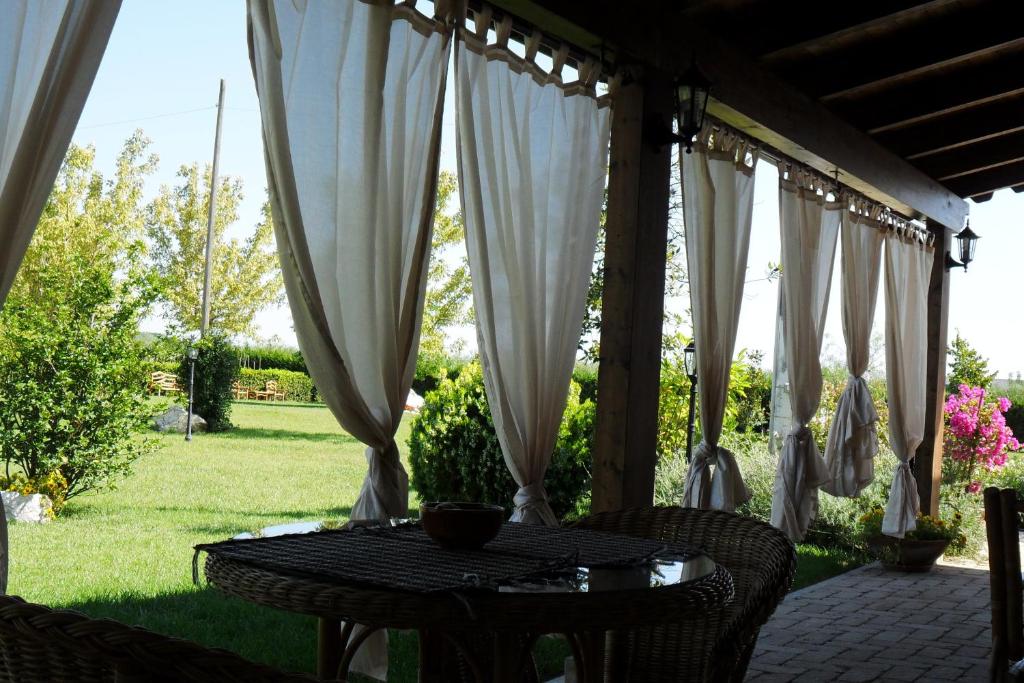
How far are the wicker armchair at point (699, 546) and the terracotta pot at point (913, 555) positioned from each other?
14.6 ft

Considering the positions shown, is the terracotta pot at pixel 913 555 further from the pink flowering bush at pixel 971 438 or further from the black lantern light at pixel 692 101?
the black lantern light at pixel 692 101

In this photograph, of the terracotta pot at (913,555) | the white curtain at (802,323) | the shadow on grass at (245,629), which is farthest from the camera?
the terracotta pot at (913,555)

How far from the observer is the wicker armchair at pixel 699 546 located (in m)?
2.24

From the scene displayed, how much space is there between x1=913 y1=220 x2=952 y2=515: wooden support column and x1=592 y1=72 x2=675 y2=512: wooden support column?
4061 mm

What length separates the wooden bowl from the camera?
1763 mm

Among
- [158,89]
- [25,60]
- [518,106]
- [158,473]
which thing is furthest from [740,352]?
[158,89]

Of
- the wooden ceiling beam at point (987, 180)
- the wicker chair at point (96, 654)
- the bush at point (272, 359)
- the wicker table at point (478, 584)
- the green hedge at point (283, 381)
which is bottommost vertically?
the wicker table at point (478, 584)

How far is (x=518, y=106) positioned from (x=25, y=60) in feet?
5.61

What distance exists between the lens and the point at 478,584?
1451mm

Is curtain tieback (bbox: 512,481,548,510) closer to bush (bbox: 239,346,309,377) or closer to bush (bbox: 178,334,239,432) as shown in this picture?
bush (bbox: 178,334,239,432)

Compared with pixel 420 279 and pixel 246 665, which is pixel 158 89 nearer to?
pixel 420 279

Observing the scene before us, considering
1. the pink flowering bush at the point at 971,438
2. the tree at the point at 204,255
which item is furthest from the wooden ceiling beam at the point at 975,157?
the tree at the point at 204,255

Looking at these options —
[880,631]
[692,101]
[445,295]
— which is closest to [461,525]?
[692,101]

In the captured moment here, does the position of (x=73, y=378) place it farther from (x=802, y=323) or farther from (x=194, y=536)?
(x=802, y=323)
